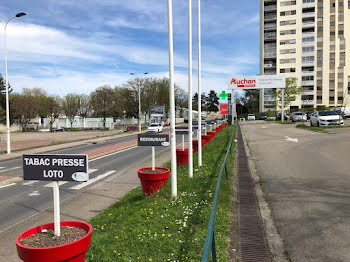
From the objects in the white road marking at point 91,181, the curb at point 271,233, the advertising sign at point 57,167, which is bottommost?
the white road marking at point 91,181

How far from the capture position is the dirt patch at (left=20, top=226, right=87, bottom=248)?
3.32m

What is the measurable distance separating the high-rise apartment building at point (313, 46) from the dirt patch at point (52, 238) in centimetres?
8418

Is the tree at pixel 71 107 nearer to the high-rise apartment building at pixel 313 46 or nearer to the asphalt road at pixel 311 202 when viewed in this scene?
the high-rise apartment building at pixel 313 46

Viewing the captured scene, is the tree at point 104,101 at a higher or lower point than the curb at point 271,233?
higher

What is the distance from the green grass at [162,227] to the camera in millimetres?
4137

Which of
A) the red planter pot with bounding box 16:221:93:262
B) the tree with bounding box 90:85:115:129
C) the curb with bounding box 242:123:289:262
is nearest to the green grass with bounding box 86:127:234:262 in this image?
the curb with bounding box 242:123:289:262

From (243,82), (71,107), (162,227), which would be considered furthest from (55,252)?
(71,107)

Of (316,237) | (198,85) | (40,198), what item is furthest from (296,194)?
(40,198)

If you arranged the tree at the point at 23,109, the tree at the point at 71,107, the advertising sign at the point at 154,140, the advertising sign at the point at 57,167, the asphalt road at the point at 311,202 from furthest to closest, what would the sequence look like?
the tree at the point at 71,107 → the tree at the point at 23,109 → the advertising sign at the point at 154,140 → the asphalt road at the point at 311,202 → the advertising sign at the point at 57,167

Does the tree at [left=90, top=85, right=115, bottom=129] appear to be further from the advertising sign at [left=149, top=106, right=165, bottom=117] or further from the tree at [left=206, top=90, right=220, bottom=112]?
the tree at [left=206, top=90, right=220, bottom=112]

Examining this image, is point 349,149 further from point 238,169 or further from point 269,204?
point 269,204

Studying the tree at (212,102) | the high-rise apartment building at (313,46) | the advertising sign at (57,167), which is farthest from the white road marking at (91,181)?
the tree at (212,102)

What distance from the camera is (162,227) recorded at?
499 cm

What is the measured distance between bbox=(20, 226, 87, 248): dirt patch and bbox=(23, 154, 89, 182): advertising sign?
627 millimetres
